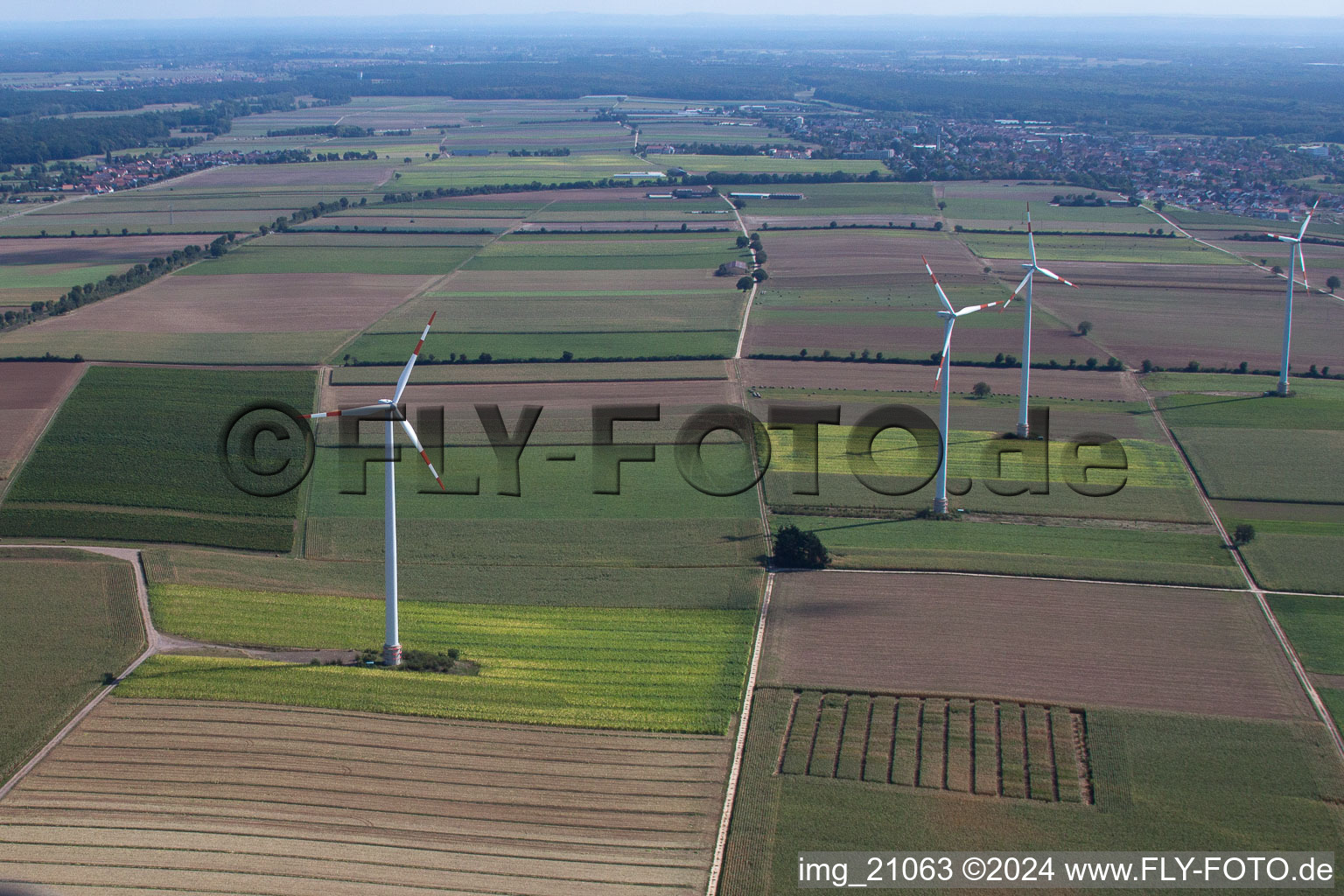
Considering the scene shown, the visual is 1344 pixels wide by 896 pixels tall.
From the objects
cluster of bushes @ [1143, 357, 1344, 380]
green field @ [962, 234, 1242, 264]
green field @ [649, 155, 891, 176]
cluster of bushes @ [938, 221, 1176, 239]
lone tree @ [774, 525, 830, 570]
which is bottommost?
lone tree @ [774, 525, 830, 570]

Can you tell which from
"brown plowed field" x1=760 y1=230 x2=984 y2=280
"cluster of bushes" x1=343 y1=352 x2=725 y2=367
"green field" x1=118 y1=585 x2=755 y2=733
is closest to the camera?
"green field" x1=118 y1=585 x2=755 y2=733

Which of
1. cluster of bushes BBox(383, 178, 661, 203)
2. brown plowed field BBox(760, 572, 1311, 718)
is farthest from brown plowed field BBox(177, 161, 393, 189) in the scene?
brown plowed field BBox(760, 572, 1311, 718)

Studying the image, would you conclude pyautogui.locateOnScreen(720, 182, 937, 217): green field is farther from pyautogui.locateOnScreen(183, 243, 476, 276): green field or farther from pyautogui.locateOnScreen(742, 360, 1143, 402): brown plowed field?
pyautogui.locateOnScreen(742, 360, 1143, 402): brown plowed field

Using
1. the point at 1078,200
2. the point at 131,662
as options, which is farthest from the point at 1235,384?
the point at 1078,200

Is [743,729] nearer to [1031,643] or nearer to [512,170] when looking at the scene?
[1031,643]

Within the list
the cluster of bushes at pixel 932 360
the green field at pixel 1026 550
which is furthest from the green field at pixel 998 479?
the cluster of bushes at pixel 932 360

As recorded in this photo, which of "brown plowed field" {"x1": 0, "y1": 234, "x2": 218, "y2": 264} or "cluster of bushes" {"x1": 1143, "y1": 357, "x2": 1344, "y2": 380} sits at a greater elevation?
"brown plowed field" {"x1": 0, "y1": 234, "x2": 218, "y2": 264}
